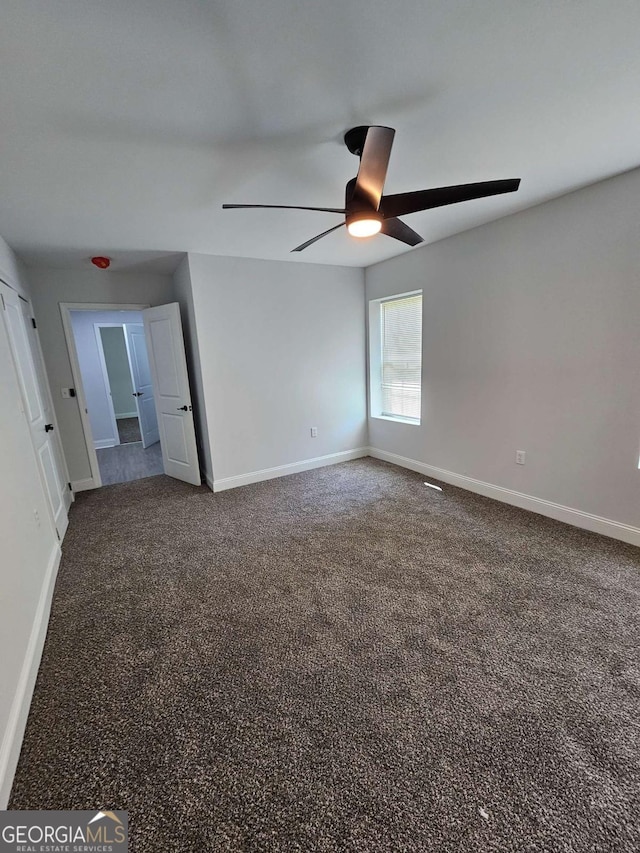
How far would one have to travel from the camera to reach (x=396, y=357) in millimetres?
4367

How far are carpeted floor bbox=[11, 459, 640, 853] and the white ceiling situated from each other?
8.17 feet

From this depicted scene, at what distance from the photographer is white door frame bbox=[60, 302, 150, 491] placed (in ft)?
12.6

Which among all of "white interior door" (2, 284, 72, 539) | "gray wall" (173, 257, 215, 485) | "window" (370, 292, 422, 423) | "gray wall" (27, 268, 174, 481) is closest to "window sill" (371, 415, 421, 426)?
"window" (370, 292, 422, 423)

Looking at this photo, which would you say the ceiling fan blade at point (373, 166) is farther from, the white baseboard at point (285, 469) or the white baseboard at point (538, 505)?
the white baseboard at point (285, 469)

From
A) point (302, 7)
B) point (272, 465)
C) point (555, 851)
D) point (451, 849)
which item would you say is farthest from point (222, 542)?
point (302, 7)

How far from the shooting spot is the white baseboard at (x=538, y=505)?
8.41 ft

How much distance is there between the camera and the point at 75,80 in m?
1.30

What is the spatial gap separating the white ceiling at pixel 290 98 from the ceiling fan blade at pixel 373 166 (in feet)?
0.70

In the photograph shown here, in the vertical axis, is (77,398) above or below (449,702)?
above

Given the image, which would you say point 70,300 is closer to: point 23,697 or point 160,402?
point 160,402

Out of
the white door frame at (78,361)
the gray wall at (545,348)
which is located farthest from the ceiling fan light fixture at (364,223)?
the white door frame at (78,361)

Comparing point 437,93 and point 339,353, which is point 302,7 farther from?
point 339,353

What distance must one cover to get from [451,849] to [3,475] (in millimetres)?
2393

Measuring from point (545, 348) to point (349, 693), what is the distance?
2791 millimetres
